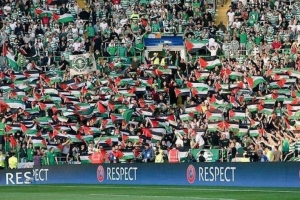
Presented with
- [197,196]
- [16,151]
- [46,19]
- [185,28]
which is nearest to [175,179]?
[197,196]

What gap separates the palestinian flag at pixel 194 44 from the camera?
204ft

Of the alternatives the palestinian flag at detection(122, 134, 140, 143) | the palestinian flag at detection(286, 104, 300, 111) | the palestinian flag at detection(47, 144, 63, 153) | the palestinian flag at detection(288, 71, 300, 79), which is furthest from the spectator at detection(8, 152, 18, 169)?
the palestinian flag at detection(288, 71, 300, 79)

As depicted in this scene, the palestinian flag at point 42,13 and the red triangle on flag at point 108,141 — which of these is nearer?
the red triangle on flag at point 108,141

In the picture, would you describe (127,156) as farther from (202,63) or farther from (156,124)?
(202,63)

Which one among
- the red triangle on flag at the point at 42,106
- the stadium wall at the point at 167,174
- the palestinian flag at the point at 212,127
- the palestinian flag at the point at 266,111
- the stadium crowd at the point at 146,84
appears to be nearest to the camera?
the stadium wall at the point at 167,174

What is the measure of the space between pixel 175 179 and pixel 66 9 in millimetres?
23166

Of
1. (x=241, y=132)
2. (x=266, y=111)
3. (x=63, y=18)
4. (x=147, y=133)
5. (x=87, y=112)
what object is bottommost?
(x=147, y=133)

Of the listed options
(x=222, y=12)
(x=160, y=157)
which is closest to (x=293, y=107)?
(x=160, y=157)

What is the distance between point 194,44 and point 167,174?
621 inches

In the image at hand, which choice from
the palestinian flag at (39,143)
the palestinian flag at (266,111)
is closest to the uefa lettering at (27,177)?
the palestinian flag at (39,143)

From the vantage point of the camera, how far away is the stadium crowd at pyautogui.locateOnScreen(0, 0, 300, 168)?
173 ft

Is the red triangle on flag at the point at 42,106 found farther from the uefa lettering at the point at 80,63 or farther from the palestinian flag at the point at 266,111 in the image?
the palestinian flag at the point at 266,111

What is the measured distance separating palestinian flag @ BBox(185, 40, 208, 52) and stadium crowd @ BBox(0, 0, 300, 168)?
Answer: 78mm

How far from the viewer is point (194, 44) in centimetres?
6241
